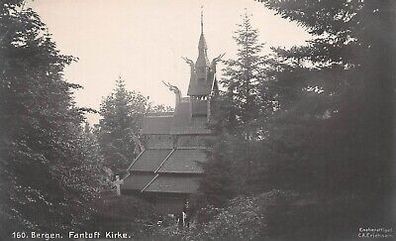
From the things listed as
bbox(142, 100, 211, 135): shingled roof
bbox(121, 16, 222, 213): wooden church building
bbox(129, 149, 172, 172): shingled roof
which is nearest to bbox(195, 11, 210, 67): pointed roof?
bbox(121, 16, 222, 213): wooden church building

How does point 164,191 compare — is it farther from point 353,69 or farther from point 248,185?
point 353,69

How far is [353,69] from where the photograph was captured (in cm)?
546

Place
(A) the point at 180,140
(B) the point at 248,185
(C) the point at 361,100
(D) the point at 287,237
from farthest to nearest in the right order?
(A) the point at 180,140
(B) the point at 248,185
(D) the point at 287,237
(C) the point at 361,100

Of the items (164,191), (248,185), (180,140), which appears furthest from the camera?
(180,140)

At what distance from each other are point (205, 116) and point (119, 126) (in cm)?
172

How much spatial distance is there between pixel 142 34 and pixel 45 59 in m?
1.69

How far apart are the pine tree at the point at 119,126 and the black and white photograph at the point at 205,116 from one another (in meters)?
0.03

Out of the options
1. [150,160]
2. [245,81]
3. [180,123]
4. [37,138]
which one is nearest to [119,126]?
[150,160]

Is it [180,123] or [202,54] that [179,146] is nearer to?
[180,123]

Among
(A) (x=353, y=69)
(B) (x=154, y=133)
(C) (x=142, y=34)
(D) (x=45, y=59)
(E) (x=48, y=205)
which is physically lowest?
(E) (x=48, y=205)

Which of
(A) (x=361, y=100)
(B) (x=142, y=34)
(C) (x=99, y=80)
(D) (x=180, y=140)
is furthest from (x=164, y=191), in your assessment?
(A) (x=361, y=100)

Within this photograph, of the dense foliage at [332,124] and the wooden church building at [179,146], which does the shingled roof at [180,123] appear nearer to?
the wooden church building at [179,146]

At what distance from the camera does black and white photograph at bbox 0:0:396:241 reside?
547cm

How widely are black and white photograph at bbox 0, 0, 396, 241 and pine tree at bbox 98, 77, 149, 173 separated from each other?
0.03 m
